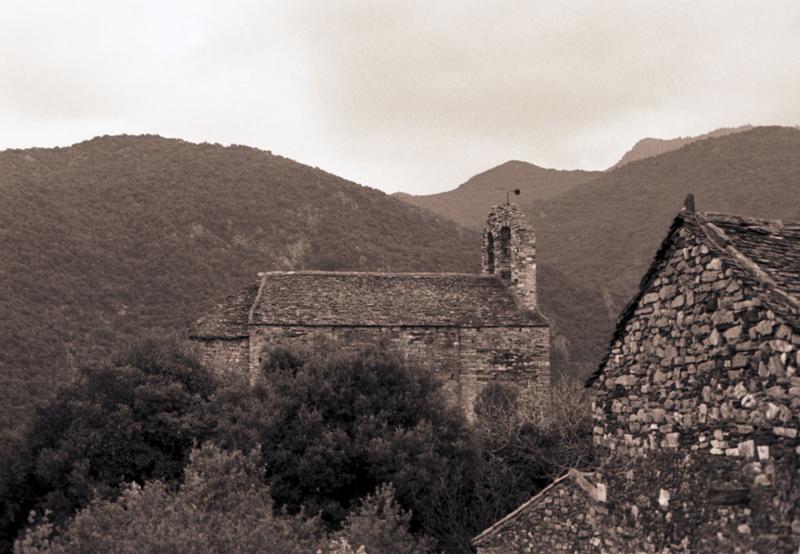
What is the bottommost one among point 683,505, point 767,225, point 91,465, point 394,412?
point 91,465

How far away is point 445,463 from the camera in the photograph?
21.5 meters

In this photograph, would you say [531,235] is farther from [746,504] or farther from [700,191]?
[700,191]

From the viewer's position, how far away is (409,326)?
34125 mm

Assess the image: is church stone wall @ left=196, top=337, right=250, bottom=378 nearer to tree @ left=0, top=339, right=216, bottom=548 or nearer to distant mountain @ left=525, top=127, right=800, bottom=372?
tree @ left=0, top=339, right=216, bottom=548

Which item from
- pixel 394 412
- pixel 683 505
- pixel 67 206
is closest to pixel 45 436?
pixel 394 412

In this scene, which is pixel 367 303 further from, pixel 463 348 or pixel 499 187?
pixel 499 187

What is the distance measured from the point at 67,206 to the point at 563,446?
55.0 m

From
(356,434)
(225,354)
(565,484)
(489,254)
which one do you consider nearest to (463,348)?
(489,254)

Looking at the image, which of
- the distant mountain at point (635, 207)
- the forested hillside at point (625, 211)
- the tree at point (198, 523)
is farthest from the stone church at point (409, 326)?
the distant mountain at point (635, 207)

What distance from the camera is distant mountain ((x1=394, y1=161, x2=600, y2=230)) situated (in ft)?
390

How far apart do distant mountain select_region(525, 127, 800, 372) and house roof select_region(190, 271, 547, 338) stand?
77.1 ft

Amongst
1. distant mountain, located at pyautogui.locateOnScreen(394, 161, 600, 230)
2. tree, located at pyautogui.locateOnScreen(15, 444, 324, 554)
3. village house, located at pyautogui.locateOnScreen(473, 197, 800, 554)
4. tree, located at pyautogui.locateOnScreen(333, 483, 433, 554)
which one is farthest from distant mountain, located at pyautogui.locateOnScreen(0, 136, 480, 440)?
distant mountain, located at pyautogui.locateOnScreen(394, 161, 600, 230)

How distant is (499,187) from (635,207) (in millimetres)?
26859

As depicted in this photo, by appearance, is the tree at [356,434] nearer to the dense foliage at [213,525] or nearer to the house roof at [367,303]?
the dense foliage at [213,525]
